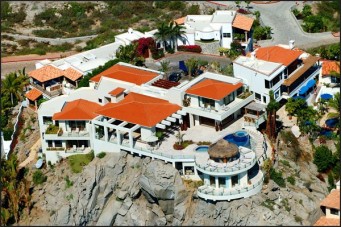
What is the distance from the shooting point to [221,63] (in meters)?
88.8

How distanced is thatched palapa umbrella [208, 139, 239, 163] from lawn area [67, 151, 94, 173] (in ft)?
43.7

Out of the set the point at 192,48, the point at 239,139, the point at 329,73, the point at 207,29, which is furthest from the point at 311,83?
the point at 239,139

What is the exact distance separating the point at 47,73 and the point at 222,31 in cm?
2269

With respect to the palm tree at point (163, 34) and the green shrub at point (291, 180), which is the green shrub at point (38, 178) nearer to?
the green shrub at point (291, 180)

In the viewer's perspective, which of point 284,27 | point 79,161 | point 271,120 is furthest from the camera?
point 284,27

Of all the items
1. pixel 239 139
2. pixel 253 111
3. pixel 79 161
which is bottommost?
pixel 79 161

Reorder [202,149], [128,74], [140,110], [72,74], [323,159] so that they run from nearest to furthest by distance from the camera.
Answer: [202,149]
[140,110]
[323,159]
[128,74]
[72,74]

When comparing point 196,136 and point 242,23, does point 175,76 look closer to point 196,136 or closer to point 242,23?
point 196,136

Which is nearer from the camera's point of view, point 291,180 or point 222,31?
point 291,180

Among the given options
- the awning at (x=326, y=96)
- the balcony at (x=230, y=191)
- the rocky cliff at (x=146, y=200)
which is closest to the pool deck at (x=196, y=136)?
the rocky cliff at (x=146, y=200)

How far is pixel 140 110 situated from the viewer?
232ft

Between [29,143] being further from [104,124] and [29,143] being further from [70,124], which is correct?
[104,124]

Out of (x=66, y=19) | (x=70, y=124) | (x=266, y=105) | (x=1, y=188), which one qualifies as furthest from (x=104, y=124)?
(x=66, y=19)

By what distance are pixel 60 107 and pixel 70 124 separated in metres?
2.78
